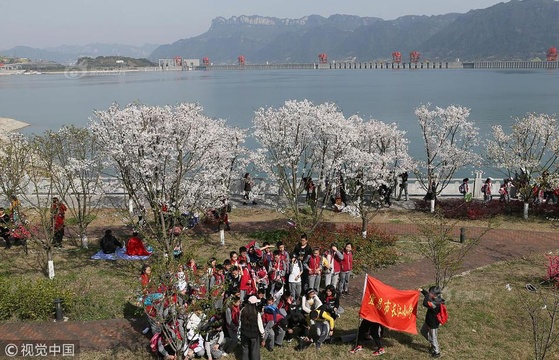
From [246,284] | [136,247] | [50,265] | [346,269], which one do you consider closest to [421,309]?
[346,269]

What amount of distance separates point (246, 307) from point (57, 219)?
10250 millimetres

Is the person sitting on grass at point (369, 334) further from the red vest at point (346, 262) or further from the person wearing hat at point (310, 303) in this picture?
the red vest at point (346, 262)

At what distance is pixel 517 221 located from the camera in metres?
22.1

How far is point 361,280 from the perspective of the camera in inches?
617

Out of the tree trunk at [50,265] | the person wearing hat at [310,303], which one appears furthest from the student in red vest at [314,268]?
the tree trunk at [50,265]

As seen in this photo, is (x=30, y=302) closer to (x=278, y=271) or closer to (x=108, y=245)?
(x=108, y=245)

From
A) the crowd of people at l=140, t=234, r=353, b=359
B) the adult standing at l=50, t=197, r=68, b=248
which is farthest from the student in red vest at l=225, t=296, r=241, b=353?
the adult standing at l=50, t=197, r=68, b=248

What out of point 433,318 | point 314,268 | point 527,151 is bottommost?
point 433,318

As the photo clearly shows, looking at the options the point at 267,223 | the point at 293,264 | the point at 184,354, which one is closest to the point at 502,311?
the point at 293,264

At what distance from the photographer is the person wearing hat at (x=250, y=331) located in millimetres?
10617

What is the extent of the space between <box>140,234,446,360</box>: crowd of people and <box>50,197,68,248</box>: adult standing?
6.71 meters

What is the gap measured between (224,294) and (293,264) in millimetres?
2266

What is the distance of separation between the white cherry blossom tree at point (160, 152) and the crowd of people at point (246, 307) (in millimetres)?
3053

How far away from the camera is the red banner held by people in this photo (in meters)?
11.4
